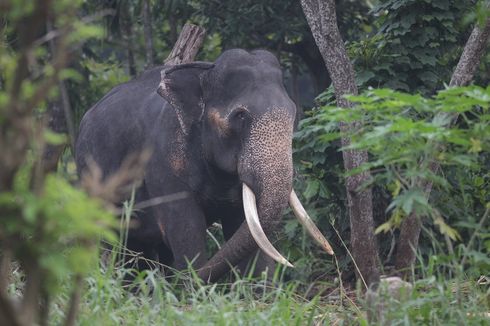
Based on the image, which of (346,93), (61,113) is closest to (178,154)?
(346,93)

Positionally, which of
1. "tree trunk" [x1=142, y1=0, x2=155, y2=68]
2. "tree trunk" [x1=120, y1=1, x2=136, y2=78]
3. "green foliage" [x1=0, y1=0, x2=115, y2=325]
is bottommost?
"tree trunk" [x1=120, y1=1, x2=136, y2=78]

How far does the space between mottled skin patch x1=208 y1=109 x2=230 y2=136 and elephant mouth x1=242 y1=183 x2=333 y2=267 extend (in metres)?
0.39

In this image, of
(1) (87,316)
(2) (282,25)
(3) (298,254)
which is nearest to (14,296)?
(1) (87,316)

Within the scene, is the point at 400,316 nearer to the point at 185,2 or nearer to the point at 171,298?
the point at 171,298

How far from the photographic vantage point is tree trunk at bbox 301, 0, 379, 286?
6.91 meters

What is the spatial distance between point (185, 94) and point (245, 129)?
23.4 inches

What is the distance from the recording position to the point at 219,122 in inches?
285

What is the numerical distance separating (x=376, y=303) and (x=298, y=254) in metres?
3.26

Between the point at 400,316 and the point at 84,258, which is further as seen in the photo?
the point at 400,316

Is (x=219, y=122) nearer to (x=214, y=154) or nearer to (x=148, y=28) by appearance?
(x=214, y=154)

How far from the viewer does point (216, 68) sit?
743cm

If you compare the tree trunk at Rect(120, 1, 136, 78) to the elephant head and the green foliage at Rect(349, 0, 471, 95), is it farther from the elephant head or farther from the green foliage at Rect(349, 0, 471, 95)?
the elephant head

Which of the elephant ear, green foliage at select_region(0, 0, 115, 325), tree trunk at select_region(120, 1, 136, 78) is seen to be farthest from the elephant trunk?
tree trunk at select_region(120, 1, 136, 78)

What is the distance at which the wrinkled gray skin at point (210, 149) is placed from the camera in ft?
22.8
